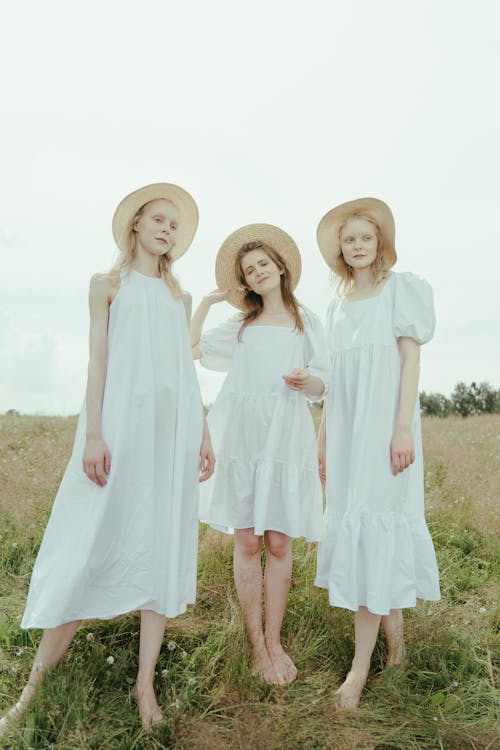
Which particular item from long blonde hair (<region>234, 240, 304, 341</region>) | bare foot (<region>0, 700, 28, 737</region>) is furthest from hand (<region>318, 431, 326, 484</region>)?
bare foot (<region>0, 700, 28, 737</region>)

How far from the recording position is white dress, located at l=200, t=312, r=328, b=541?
11.4 feet

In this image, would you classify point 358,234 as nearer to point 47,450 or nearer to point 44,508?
point 44,508

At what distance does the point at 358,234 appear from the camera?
11.6 feet

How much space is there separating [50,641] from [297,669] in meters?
1.36

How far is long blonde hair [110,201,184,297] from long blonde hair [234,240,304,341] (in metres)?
0.61

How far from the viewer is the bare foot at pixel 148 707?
2859mm

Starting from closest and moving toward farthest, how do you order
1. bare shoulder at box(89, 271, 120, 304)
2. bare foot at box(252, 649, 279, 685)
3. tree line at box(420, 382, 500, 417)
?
bare shoulder at box(89, 271, 120, 304), bare foot at box(252, 649, 279, 685), tree line at box(420, 382, 500, 417)

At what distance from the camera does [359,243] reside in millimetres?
3527

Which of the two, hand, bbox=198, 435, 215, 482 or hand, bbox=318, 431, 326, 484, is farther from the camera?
hand, bbox=318, 431, 326, 484

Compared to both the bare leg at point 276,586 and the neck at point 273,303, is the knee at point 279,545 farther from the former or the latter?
the neck at point 273,303

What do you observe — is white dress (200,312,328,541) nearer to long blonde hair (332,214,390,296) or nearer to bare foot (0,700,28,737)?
long blonde hair (332,214,390,296)

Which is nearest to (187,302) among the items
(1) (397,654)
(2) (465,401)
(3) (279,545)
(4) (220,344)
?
(4) (220,344)

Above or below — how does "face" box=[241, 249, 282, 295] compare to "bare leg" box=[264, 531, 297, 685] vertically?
above

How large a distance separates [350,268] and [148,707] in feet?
8.36
